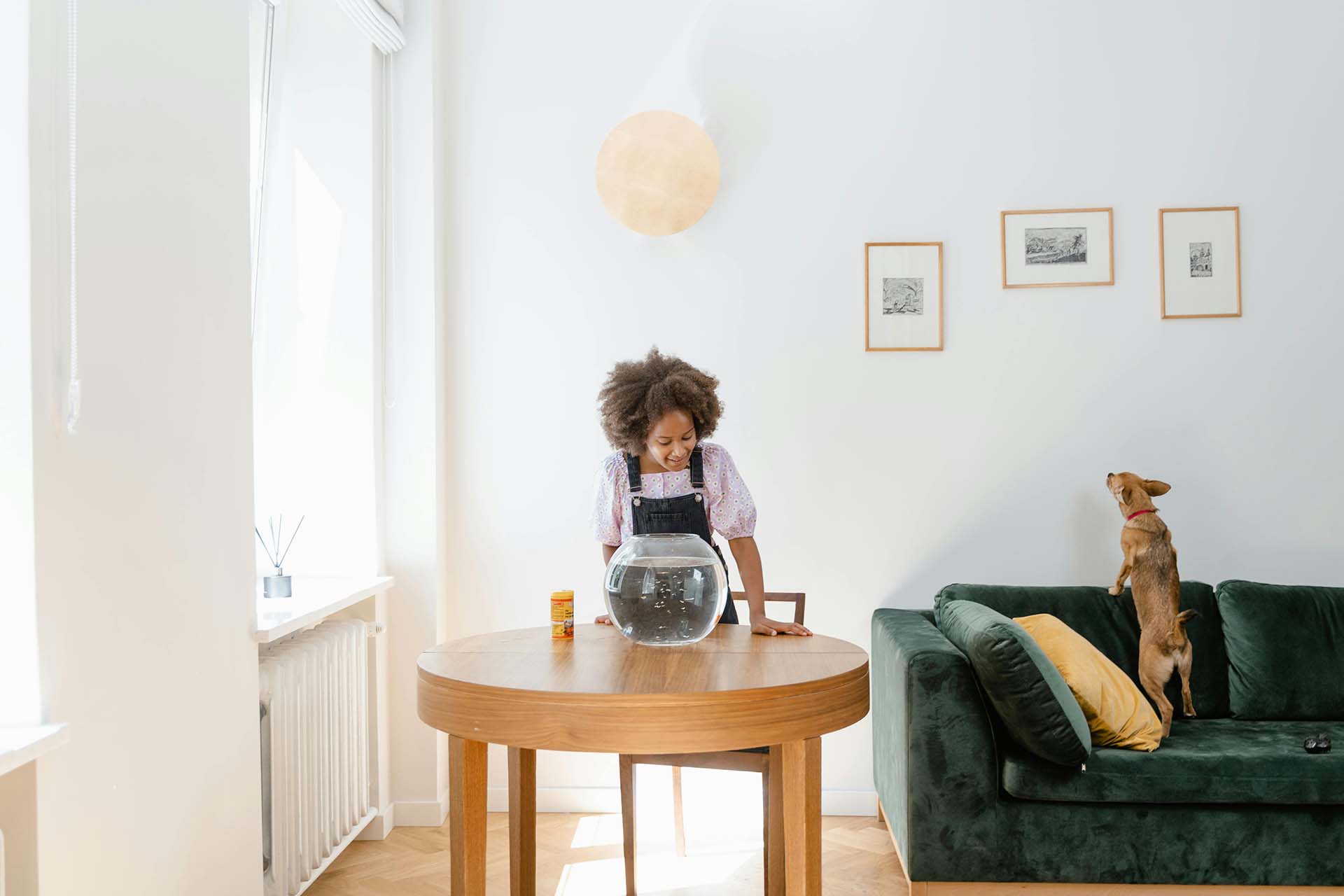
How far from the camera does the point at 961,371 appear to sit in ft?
11.1

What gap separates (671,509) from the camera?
2572 millimetres

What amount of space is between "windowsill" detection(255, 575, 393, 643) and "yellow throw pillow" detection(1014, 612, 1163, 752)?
6.32ft

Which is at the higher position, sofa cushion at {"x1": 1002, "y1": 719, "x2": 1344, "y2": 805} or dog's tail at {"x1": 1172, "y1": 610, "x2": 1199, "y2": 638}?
dog's tail at {"x1": 1172, "y1": 610, "x2": 1199, "y2": 638}

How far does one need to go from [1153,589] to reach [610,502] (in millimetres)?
1606

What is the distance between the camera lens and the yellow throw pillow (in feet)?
8.30

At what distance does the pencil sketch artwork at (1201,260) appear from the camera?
3303mm

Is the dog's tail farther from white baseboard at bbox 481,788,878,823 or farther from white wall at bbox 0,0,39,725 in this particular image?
white wall at bbox 0,0,39,725

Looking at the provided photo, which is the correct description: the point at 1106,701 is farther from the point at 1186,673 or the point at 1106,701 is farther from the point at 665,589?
the point at 665,589

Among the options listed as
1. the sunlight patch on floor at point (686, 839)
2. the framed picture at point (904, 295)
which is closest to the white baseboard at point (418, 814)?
the sunlight patch on floor at point (686, 839)

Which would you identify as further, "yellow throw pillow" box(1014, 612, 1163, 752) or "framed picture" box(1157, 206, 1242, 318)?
"framed picture" box(1157, 206, 1242, 318)

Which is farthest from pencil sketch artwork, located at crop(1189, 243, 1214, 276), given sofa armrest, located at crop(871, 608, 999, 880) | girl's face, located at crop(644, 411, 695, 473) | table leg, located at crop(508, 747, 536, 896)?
table leg, located at crop(508, 747, 536, 896)

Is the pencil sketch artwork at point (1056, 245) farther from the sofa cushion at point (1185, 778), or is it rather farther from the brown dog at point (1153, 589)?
the sofa cushion at point (1185, 778)

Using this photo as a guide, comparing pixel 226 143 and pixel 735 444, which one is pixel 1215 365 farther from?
pixel 226 143

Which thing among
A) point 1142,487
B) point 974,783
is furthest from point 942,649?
point 1142,487
